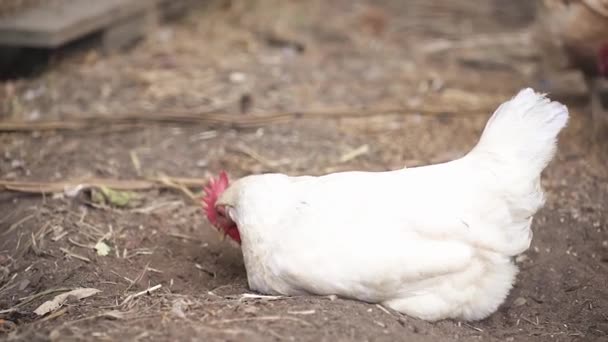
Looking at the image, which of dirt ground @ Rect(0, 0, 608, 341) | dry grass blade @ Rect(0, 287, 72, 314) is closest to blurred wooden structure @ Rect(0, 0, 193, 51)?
dirt ground @ Rect(0, 0, 608, 341)

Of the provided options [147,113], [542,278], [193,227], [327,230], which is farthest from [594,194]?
[147,113]

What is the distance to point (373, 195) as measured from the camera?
103 inches

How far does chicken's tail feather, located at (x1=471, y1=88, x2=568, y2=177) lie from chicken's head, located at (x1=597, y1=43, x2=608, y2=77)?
1.80 m

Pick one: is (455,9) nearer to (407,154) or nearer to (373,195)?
(407,154)

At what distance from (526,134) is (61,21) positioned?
3.69 meters

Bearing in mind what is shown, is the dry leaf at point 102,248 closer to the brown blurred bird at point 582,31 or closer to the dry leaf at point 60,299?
the dry leaf at point 60,299

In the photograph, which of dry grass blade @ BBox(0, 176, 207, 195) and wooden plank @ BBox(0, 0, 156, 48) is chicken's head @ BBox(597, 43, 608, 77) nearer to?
dry grass blade @ BBox(0, 176, 207, 195)

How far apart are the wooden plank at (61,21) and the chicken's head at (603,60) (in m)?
3.47

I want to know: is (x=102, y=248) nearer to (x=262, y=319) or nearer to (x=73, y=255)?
(x=73, y=255)

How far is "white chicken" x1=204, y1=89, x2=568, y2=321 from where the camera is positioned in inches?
98.6

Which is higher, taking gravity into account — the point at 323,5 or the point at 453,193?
the point at 453,193

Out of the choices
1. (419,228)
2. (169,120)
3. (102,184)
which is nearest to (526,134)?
(419,228)

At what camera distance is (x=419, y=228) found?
2541mm

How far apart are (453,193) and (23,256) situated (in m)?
1.82
